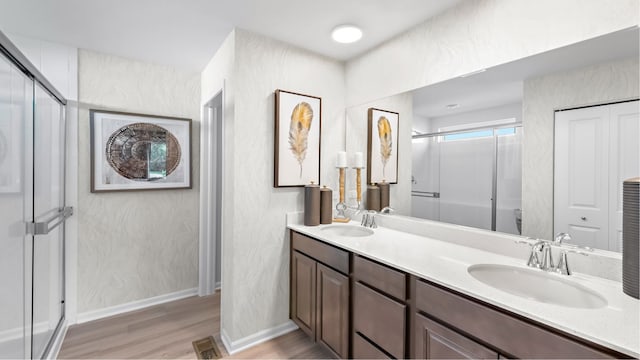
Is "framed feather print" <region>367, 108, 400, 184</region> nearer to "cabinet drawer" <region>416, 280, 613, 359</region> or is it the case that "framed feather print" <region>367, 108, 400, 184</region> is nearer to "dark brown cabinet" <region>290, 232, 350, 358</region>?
"dark brown cabinet" <region>290, 232, 350, 358</region>

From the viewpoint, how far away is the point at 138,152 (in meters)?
2.55

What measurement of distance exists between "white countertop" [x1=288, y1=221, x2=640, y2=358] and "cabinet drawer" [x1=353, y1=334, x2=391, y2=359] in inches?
19.3

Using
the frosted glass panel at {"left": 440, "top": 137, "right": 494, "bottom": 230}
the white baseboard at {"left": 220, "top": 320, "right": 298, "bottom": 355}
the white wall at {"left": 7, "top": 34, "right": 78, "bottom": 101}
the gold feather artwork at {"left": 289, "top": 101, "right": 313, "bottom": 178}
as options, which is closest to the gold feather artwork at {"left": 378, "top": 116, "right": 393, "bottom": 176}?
the frosted glass panel at {"left": 440, "top": 137, "right": 494, "bottom": 230}

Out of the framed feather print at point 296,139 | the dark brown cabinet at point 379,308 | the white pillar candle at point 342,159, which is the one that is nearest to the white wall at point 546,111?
the dark brown cabinet at point 379,308

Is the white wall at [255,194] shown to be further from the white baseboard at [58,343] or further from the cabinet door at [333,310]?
the white baseboard at [58,343]

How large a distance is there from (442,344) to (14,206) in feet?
6.92

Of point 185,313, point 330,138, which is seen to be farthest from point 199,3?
point 185,313

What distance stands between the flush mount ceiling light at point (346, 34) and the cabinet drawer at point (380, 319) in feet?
Answer: 5.54

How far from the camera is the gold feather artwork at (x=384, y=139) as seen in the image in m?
2.18

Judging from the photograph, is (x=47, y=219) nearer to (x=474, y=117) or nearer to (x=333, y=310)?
(x=333, y=310)

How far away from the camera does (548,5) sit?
1.29m

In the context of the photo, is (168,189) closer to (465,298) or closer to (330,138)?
(330,138)

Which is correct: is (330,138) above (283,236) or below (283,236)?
above

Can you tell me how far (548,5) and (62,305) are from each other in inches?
150
